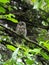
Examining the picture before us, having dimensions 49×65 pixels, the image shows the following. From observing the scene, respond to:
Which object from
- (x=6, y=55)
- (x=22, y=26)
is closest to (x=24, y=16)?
(x=22, y=26)

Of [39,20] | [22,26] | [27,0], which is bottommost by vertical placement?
[22,26]

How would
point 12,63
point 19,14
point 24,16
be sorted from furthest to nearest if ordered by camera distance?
point 24,16, point 19,14, point 12,63

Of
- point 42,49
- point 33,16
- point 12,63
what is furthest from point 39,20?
point 12,63

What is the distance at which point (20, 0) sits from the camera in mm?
3375

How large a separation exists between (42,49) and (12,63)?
288 mm

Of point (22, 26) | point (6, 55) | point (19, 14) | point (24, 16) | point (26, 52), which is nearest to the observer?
point (26, 52)

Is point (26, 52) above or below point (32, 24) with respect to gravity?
above

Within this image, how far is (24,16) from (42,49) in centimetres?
201

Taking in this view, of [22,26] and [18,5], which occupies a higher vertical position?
[18,5]

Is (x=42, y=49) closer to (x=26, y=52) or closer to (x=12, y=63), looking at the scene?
(x=26, y=52)

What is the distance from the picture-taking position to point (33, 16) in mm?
3379

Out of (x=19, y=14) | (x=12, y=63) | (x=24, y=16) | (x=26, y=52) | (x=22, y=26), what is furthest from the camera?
(x=22, y=26)

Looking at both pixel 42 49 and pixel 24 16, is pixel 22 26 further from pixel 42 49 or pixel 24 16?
pixel 42 49

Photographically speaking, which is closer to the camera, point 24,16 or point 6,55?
point 6,55
